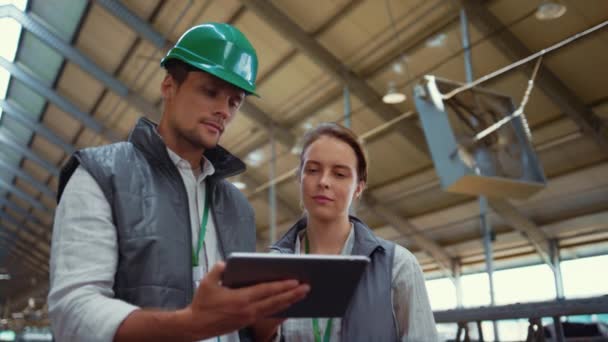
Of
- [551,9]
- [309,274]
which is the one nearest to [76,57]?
[551,9]

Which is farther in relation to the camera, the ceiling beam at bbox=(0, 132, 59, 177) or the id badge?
the ceiling beam at bbox=(0, 132, 59, 177)

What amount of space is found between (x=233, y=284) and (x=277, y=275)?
0.29 ft

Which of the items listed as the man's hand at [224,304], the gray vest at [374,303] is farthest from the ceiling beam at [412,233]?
the man's hand at [224,304]

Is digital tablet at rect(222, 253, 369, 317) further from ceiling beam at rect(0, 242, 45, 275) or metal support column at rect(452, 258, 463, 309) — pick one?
ceiling beam at rect(0, 242, 45, 275)

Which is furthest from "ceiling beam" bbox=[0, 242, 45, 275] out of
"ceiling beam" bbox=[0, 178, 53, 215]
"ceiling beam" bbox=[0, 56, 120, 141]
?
"ceiling beam" bbox=[0, 56, 120, 141]

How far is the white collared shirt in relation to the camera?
114 centimetres

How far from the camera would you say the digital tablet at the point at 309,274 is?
105 cm

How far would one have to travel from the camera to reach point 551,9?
31.7ft

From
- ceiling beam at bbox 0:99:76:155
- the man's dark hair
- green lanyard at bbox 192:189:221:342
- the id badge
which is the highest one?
ceiling beam at bbox 0:99:76:155

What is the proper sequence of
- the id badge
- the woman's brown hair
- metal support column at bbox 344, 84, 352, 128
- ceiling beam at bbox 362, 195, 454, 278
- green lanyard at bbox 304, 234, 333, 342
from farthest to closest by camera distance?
ceiling beam at bbox 362, 195, 454, 278 → metal support column at bbox 344, 84, 352, 128 → the woman's brown hair → green lanyard at bbox 304, 234, 333, 342 → the id badge

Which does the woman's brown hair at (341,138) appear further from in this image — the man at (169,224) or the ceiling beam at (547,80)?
the ceiling beam at (547,80)

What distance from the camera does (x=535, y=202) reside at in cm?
1545

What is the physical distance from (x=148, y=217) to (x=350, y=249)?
2.35 feet

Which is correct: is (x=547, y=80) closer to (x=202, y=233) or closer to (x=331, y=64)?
(x=331, y=64)
